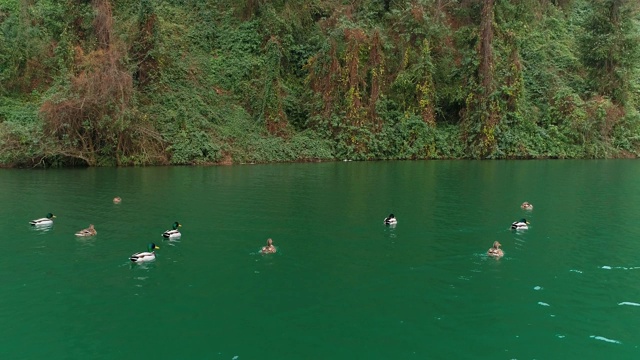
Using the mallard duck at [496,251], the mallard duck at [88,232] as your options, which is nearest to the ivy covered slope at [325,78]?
the mallard duck at [88,232]

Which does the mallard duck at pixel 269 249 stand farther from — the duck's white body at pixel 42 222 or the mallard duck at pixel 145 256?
the duck's white body at pixel 42 222

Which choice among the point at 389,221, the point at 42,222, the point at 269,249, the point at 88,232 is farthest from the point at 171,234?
the point at 389,221

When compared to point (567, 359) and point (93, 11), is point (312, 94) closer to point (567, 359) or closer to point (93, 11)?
point (93, 11)

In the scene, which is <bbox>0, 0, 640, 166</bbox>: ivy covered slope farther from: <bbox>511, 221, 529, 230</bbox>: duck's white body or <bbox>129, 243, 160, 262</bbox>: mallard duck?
<bbox>511, 221, 529, 230</bbox>: duck's white body

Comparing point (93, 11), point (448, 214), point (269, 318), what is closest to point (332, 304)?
point (269, 318)

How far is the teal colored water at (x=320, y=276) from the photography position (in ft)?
37.6

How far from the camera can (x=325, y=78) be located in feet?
167

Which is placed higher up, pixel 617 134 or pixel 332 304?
pixel 617 134

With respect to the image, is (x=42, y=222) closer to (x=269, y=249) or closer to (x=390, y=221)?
(x=269, y=249)

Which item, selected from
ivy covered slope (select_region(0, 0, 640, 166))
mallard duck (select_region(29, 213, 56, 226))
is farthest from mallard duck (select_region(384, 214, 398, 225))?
ivy covered slope (select_region(0, 0, 640, 166))

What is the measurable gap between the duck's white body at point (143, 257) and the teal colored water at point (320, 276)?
0.34 meters

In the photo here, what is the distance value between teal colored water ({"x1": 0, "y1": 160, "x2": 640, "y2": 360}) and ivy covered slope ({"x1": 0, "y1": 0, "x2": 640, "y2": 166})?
1653 centimetres

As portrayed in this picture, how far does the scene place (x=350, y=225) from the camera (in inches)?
861

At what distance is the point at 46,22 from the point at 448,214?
40.7 metres
